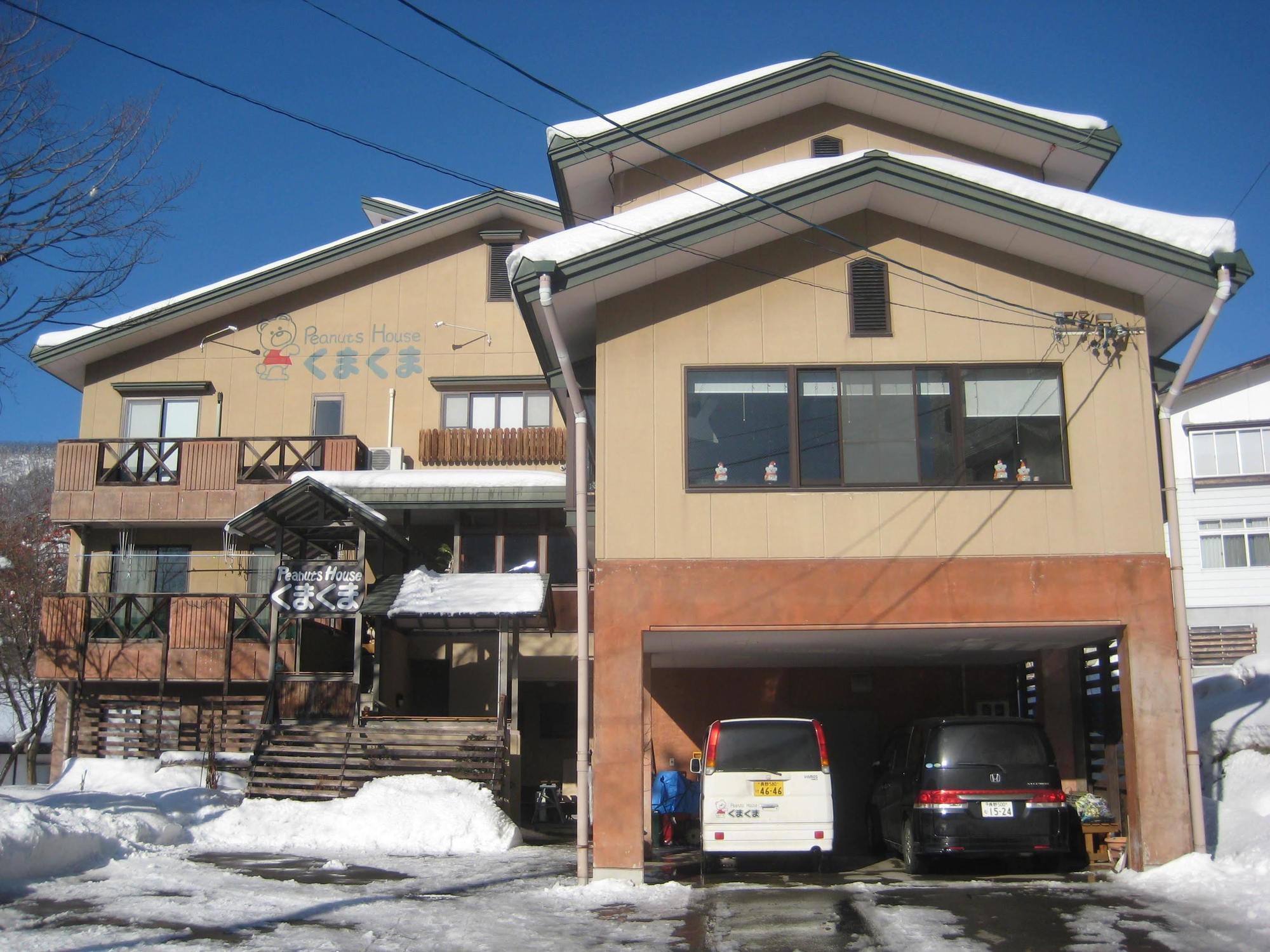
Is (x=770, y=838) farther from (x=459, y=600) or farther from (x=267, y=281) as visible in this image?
(x=267, y=281)

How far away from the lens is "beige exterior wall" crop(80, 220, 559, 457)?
26234mm

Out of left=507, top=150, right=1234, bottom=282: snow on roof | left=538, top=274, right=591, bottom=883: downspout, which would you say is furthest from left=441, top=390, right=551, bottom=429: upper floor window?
left=507, top=150, right=1234, bottom=282: snow on roof

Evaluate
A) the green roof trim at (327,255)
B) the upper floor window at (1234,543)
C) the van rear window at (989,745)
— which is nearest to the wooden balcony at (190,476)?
the green roof trim at (327,255)

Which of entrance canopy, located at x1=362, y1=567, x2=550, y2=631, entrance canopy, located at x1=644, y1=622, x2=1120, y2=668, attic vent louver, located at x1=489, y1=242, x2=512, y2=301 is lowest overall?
entrance canopy, located at x1=644, y1=622, x2=1120, y2=668

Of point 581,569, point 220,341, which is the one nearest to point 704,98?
point 581,569

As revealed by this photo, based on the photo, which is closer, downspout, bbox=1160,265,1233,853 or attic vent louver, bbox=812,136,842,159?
downspout, bbox=1160,265,1233,853

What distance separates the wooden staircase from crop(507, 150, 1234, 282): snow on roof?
8.64 m

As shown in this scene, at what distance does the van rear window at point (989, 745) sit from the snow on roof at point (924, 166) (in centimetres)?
566

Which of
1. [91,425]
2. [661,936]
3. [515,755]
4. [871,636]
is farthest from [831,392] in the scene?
[91,425]

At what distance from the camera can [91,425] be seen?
26.6 metres

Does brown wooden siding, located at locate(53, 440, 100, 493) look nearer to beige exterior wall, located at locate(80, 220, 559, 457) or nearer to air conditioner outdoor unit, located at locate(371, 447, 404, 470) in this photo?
beige exterior wall, located at locate(80, 220, 559, 457)

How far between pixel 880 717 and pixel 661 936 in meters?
9.60

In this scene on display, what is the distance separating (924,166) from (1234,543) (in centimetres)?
2500

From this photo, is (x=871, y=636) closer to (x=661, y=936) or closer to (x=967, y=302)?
(x=967, y=302)
